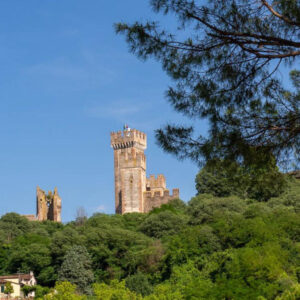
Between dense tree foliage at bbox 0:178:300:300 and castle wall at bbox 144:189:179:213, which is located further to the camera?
castle wall at bbox 144:189:179:213

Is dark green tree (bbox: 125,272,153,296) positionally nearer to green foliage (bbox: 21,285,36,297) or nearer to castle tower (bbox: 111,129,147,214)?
green foliage (bbox: 21,285,36,297)

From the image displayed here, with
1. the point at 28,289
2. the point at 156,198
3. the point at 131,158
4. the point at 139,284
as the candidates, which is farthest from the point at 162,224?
the point at 131,158

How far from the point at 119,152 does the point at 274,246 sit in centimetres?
3665

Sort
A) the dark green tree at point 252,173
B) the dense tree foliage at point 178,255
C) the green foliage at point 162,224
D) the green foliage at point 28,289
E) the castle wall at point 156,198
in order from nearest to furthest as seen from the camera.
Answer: the dark green tree at point 252,173, the dense tree foliage at point 178,255, the green foliage at point 28,289, the green foliage at point 162,224, the castle wall at point 156,198

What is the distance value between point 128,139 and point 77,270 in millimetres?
31320

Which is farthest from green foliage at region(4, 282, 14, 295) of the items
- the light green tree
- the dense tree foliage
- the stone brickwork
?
the stone brickwork

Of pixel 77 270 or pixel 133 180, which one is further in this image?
pixel 133 180

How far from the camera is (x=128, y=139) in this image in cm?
7831

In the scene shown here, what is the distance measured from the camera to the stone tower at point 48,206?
74.6 metres

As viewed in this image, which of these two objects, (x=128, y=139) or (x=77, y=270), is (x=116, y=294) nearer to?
(x=77, y=270)

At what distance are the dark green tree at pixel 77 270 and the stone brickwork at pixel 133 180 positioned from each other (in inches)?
858

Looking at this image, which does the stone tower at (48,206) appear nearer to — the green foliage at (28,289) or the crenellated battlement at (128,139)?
the crenellated battlement at (128,139)

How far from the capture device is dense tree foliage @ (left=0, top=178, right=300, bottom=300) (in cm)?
3994

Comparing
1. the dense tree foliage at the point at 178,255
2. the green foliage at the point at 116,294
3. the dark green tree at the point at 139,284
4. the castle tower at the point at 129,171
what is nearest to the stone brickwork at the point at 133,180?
the castle tower at the point at 129,171
